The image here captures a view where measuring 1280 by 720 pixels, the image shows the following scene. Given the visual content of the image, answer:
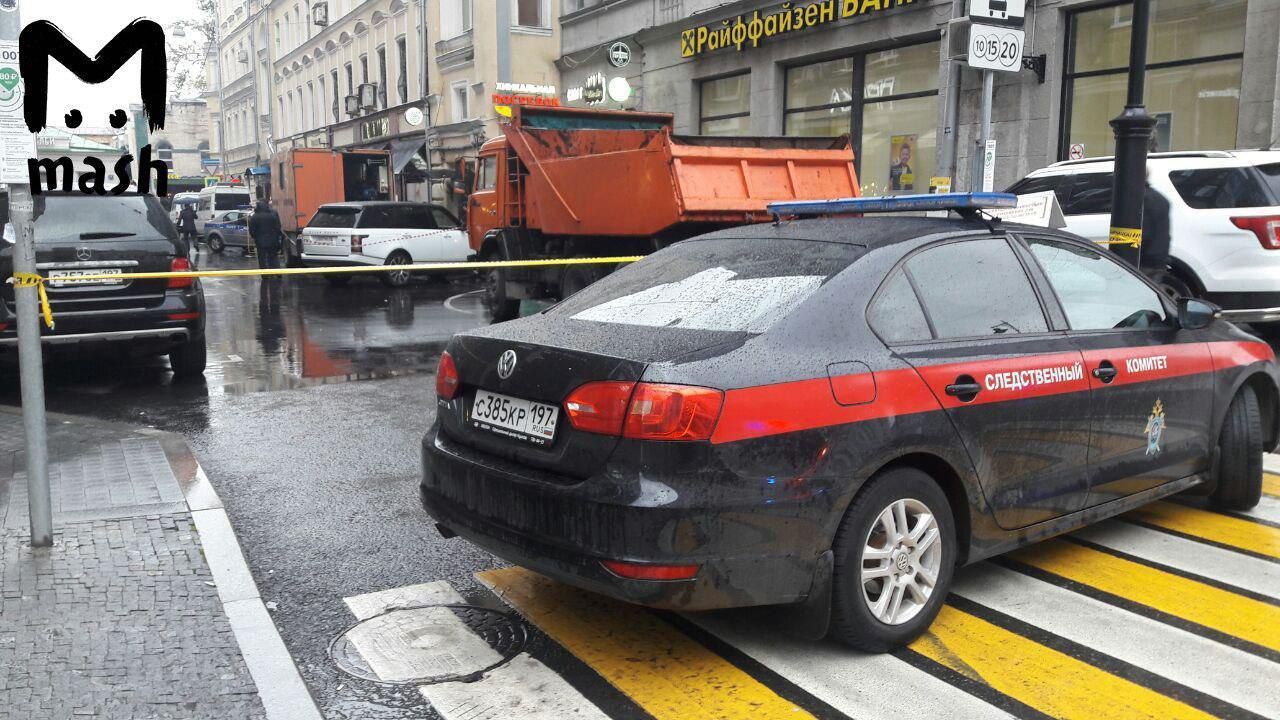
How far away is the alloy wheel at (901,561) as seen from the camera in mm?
3881

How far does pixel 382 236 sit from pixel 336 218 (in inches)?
48.5

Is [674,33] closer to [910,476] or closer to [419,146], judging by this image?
[419,146]

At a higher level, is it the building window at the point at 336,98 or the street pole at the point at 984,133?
the building window at the point at 336,98

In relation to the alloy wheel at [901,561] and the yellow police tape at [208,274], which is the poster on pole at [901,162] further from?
the alloy wheel at [901,561]

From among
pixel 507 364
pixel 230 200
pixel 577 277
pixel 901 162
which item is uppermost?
pixel 901 162

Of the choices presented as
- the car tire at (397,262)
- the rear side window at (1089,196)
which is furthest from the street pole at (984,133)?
the car tire at (397,262)

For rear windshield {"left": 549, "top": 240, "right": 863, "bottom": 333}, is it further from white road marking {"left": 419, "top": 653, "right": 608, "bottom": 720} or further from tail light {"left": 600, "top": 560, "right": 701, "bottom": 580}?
white road marking {"left": 419, "top": 653, "right": 608, "bottom": 720}

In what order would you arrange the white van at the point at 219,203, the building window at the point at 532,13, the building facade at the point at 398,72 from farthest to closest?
the white van at the point at 219,203 → the building window at the point at 532,13 → the building facade at the point at 398,72

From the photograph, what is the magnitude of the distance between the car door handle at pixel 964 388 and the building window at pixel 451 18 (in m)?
32.3

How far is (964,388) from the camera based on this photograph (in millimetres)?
4105

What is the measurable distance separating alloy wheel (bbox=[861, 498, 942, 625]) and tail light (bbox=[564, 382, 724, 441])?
31.1 inches

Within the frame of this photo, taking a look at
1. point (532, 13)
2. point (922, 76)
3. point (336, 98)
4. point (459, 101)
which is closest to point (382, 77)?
point (336, 98)

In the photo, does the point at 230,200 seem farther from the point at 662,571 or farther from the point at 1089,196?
the point at 662,571

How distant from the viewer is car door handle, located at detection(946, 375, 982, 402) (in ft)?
13.3
